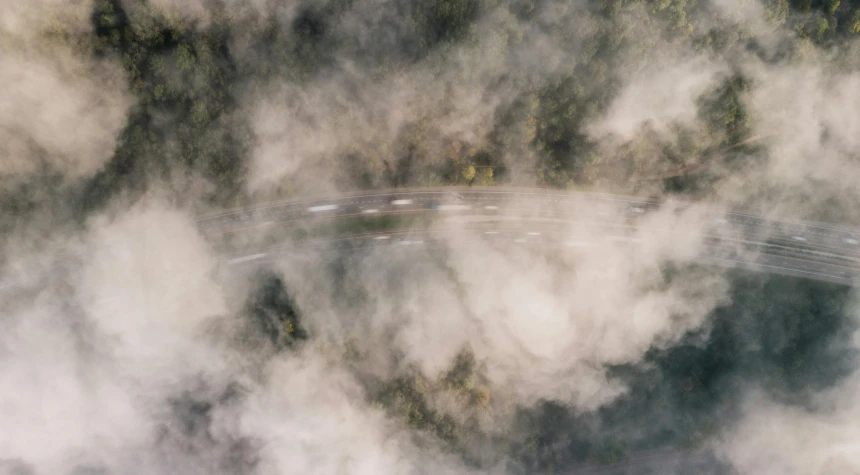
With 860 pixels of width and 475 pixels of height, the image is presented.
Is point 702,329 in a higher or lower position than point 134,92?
lower

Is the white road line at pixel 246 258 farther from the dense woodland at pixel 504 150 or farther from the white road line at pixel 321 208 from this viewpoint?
the white road line at pixel 321 208

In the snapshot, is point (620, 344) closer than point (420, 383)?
No

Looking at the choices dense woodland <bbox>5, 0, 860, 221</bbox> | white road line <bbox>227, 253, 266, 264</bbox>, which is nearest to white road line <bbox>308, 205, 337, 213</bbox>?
dense woodland <bbox>5, 0, 860, 221</bbox>

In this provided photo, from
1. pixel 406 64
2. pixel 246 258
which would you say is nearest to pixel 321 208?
pixel 246 258

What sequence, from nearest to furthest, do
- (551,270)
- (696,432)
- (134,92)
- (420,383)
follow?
(134,92), (420,383), (551,270), (696,432)

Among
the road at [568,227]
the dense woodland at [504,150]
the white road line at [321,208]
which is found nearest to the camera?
the dense woodland at [504,150]

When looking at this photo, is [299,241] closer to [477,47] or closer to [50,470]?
[477,47]

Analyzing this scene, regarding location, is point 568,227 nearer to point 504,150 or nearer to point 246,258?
point 504,150

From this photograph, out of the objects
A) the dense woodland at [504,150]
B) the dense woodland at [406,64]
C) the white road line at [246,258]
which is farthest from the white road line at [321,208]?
the white road line at [246,258]

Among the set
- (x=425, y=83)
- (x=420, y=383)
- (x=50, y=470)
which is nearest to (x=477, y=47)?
(x=425, y=83)
